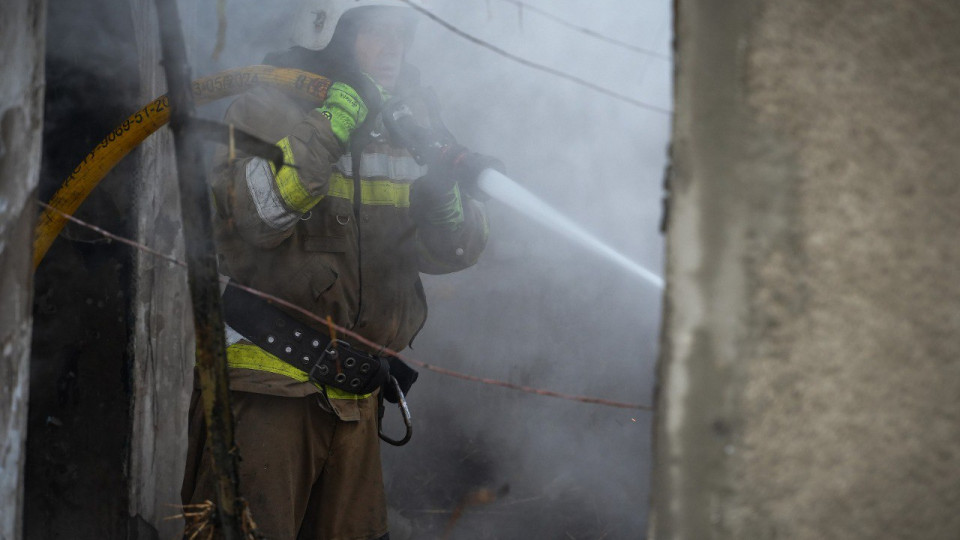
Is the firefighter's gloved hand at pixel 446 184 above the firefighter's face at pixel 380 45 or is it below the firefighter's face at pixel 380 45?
below

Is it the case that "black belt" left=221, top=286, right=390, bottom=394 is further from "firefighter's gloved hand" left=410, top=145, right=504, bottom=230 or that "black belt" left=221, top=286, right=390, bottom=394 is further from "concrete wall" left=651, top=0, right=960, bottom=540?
"concrete wall" left=651, top=0, right=960, bottom=540

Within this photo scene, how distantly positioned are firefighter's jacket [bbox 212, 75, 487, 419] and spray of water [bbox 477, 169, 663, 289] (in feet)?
0.76

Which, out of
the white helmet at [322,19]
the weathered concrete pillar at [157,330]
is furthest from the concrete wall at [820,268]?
the weathered concrete pillar at [157,330]

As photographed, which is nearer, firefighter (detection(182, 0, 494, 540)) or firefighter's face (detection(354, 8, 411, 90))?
firefighter (detection(182, 0, 494, 540))

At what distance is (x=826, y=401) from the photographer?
0.96m

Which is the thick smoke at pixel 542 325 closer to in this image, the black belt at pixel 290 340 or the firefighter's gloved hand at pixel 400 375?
the firefighter's gloved hand at pixel 400 375

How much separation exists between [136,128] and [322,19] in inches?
38.4

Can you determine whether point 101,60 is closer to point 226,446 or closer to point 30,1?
point 30,1

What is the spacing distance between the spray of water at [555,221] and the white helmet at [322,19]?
861mm

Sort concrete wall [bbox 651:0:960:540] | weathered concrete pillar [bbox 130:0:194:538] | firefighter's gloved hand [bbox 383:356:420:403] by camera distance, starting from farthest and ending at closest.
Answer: weathered concrete pillar [bbox 130:0:194:538], firefighter's gloved hand [bbox 383:356:420:403], concrete wall [bbox 651:0:960:540]

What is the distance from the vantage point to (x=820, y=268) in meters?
0.96

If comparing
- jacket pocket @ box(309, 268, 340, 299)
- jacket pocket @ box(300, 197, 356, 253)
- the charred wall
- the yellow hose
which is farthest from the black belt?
the charred wall

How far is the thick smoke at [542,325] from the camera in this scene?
13.0ft

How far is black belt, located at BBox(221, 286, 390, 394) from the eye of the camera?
252 centimetres
